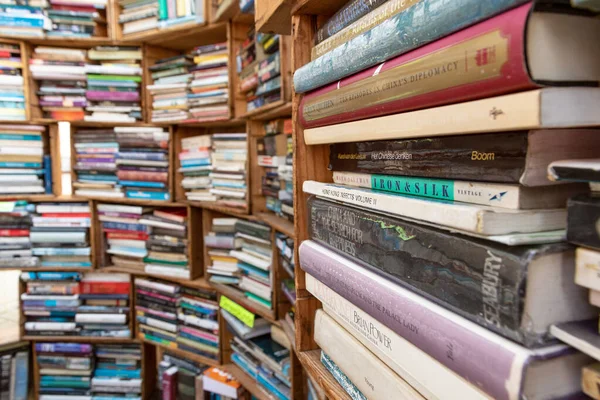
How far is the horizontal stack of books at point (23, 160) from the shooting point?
2.48 metres

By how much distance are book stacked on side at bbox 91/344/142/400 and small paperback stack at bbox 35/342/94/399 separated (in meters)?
0.05

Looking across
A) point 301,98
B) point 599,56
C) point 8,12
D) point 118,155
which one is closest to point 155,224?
point 118,155

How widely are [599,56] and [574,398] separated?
1.06ft

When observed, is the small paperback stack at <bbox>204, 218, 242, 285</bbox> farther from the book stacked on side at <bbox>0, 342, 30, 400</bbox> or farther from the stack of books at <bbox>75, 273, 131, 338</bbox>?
the book stacked on side at <bbox>0, 342, 30, 400</bbox>

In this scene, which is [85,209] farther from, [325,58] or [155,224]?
[325,58]

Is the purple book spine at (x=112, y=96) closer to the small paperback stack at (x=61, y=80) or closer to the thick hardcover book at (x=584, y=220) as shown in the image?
the small paperback stack at (x=61, y=80)

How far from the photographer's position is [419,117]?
51cm

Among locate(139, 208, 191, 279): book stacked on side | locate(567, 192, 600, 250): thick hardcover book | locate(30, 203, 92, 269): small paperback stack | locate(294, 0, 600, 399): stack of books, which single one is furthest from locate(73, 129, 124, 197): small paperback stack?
locate(567, 192, 600, 250): thick hardcover book

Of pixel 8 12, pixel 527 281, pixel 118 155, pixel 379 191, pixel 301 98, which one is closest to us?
pixel 527 281

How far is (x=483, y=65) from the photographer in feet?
1.33

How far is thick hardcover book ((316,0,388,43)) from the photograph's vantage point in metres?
0.64

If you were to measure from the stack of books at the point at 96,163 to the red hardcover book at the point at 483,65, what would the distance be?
7.57 ft

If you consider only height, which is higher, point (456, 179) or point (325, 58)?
point (325, 58)

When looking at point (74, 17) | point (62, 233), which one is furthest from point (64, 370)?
point (74, 17)
